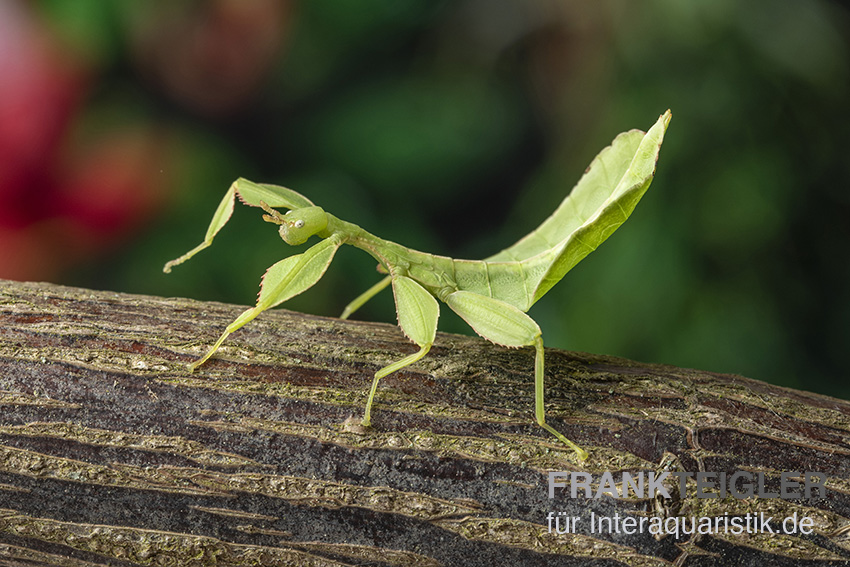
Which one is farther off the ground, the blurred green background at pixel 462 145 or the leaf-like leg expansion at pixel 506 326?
the blurred green background at pixel 462 145

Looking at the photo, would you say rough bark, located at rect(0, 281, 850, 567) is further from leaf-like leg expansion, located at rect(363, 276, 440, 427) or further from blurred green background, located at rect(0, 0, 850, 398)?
blurred green background, located at rect(0, 0, 850, 398)

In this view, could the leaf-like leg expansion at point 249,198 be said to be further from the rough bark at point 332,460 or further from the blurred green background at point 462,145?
the blurred green background at point 462,145

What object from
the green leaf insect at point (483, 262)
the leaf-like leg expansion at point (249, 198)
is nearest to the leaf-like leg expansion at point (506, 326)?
the green leaf insect at point (483, 262)

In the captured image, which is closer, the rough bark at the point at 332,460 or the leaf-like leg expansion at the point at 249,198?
the rough bark at the point at 332,460

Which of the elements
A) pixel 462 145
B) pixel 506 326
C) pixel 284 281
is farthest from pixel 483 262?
pixel 462 145

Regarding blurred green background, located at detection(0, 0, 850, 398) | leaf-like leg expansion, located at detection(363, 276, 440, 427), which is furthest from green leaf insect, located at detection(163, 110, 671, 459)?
blurred green background, located at detection(0, 0, 850, 398)
